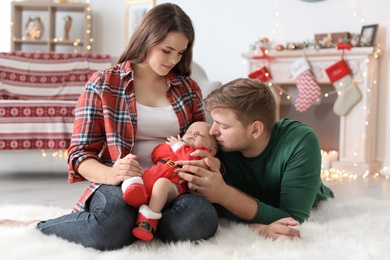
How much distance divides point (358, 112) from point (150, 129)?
8.79 ft

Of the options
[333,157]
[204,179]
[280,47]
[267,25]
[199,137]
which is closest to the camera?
[204,179]

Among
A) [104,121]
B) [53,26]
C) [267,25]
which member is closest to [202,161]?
[104,121]

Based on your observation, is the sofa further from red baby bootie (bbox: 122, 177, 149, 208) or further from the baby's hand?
red baby bootie (bbox: 122, 177, 149, 208)

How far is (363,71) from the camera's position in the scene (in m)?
3.97

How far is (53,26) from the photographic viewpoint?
5.59 m

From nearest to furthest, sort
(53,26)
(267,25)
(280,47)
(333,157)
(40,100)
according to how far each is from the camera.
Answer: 1. (40,100)
2. (333,157)
3. (280,47)
4. (267,25)
5. (53,26)

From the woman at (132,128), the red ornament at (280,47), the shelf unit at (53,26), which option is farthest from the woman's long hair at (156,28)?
the shelf unit at (53,26)

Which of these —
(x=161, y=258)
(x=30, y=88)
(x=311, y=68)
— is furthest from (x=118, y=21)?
(x=161, y=258)

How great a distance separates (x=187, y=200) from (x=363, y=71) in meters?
2.85

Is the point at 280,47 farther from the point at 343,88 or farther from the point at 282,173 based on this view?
the point at 282,173

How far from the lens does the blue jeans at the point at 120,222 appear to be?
57.0 inches

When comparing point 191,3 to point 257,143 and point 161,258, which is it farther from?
point 161,258

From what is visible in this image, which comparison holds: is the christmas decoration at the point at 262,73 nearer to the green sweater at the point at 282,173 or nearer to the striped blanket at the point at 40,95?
the striped blanket at the point at 40,95

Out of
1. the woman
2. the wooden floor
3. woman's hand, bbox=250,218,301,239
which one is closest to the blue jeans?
the woman
